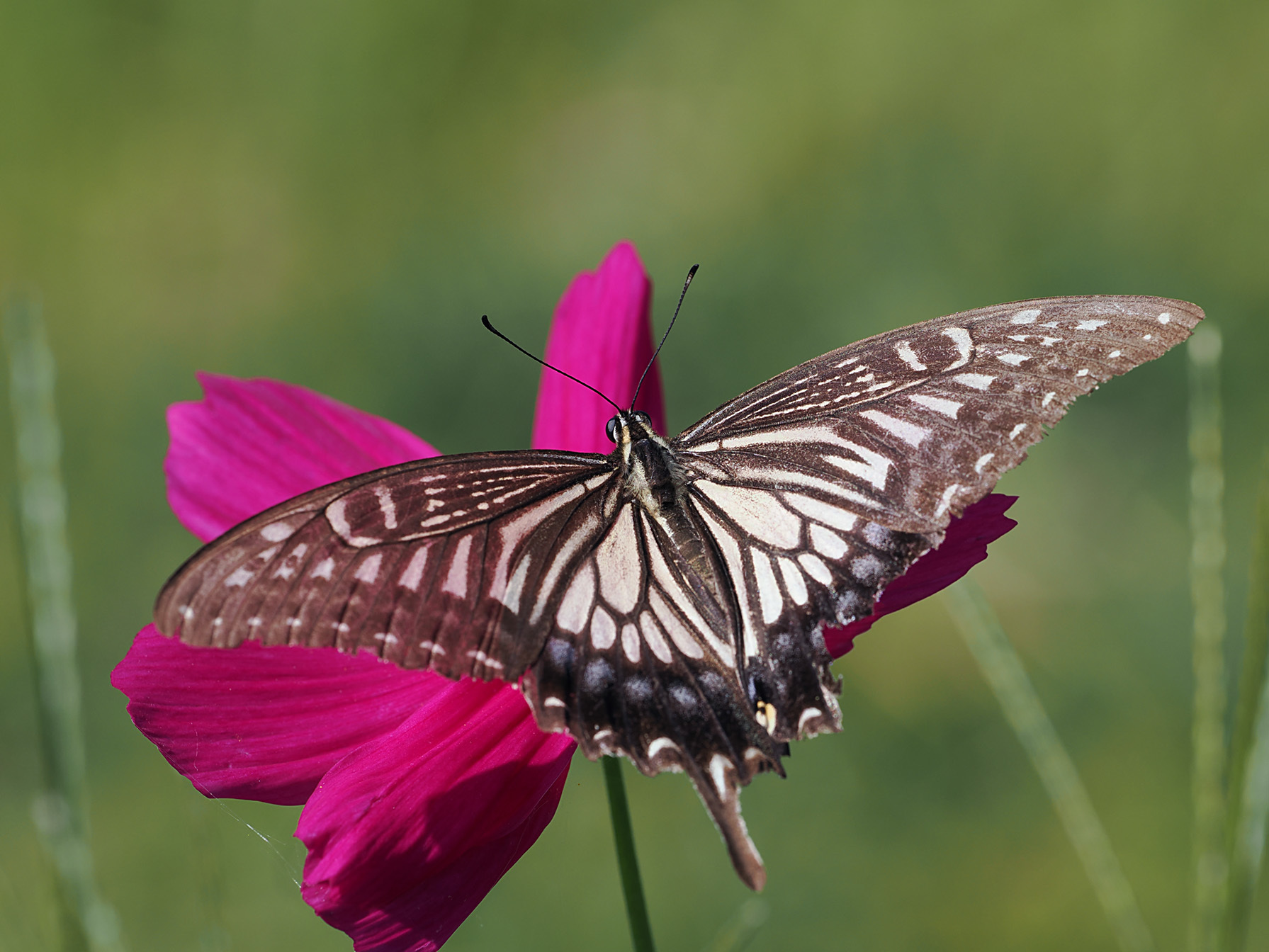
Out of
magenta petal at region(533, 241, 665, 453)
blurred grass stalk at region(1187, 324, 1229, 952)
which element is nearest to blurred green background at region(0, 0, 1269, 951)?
magenta petal at region(533, 241, 665, 453)

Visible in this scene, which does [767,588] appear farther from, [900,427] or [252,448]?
[252,448]

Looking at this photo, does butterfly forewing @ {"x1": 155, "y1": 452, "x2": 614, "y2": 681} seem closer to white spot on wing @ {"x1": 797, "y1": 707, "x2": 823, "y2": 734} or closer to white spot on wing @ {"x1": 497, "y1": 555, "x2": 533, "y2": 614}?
white spot on wing @ {"x1": 497, "y1": 555, "x2": 533, "y2": 614}

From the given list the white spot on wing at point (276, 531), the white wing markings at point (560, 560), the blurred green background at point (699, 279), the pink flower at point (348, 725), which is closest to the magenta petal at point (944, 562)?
the pink flower at point (348, 725)

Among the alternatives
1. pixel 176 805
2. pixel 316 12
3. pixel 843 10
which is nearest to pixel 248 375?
pixel 176 805

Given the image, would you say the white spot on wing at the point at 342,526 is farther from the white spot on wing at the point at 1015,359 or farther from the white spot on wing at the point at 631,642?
the white spot on wing at the point at 1015,359

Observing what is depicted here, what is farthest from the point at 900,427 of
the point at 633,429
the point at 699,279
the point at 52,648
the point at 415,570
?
the point at 699,279

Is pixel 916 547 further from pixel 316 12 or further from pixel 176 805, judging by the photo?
pixel 316 12
